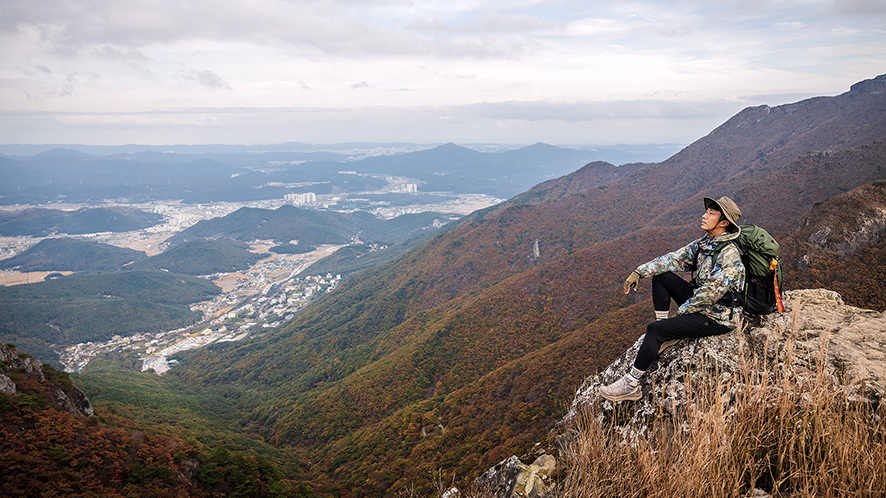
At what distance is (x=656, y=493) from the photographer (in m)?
3.78

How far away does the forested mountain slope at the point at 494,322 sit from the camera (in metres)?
28.2

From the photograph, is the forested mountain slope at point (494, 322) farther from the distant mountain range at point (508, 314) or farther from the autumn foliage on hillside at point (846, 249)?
the autumn foliage on hillside at point (846, 249)

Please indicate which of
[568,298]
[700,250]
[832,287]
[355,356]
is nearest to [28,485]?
[700,250]

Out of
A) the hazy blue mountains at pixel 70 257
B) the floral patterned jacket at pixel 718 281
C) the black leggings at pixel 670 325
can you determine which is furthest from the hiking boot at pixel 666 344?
the hazy blue mountains at pixel 70 257

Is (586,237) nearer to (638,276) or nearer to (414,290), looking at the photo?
(414,290)

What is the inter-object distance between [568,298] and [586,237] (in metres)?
38.6

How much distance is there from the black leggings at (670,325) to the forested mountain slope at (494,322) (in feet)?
35.2

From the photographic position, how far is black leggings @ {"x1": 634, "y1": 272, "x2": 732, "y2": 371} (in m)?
5.82

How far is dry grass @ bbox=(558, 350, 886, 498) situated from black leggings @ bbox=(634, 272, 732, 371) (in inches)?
47.0

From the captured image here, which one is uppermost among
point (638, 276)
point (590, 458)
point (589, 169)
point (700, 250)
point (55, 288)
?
point (589, 169)

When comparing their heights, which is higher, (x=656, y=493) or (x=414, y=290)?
(x=656, y=493)

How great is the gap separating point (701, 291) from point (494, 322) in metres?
44.8

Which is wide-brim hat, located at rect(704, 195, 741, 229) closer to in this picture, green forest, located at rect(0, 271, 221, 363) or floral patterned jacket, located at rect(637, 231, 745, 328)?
floral patterned jacket, located at rect(637, 231, 745, 328)

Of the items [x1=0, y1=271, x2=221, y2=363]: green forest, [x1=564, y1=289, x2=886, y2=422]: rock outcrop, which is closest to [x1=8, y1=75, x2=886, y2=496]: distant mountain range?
[x1=564, y1=289, x2=886, y2=422]: rock outcrop
